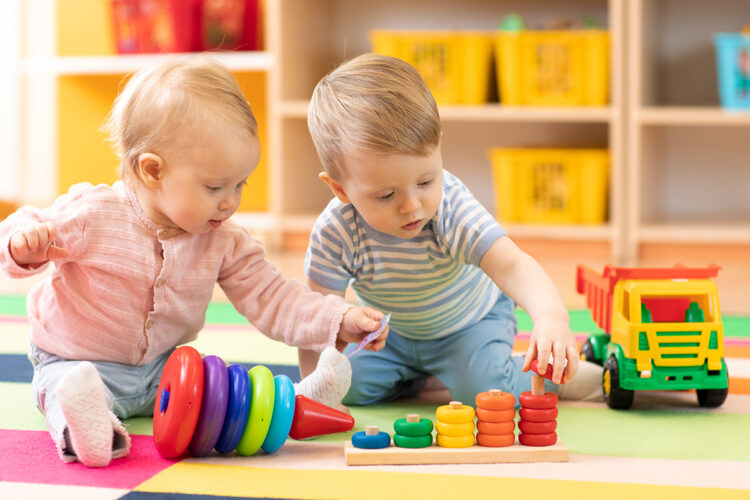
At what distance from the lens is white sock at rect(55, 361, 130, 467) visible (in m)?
0.84

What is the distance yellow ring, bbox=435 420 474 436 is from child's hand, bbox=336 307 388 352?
0.14 m

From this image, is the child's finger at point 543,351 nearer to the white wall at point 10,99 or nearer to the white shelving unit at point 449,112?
the white shelving unit at point 449,112

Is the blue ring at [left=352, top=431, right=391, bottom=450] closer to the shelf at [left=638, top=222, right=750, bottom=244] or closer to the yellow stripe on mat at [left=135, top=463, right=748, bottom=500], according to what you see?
the yellow stripe on mat at [left=135, top=463, right=748, bottom=500]

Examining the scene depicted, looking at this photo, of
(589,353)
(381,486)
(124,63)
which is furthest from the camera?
(124,63)

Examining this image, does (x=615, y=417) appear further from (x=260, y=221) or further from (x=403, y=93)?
(x=260, y=221)

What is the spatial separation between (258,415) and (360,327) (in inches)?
7.4

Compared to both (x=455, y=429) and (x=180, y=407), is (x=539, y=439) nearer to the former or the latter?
(x=455, y=429)

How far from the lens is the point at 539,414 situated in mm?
876

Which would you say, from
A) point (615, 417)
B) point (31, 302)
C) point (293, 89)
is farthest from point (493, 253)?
point (293, 89)

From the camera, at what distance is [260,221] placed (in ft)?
7.66

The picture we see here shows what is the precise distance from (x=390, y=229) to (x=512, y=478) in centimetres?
32

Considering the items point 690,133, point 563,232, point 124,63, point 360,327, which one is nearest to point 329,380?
point 360,327

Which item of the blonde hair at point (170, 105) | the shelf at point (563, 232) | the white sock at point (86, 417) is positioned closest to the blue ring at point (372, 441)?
the white sock at point (86, 417)

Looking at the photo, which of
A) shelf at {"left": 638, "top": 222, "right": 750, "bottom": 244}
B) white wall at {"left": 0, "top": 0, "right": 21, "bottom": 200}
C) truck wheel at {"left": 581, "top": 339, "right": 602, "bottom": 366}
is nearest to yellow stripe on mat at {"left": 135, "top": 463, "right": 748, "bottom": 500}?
truck wheel at {"left": 581, "top": 339, "right": 602, "bottom": 366}
